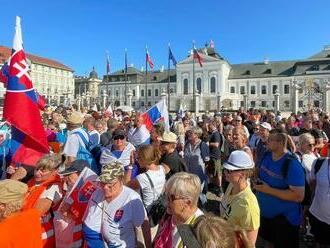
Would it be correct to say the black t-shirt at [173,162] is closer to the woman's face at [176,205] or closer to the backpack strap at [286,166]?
the backpack strap at [286,166]

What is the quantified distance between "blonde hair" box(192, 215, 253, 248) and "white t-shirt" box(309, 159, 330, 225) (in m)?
2.16

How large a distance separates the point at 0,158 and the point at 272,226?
135 inches

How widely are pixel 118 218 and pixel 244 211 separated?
0.93 meters

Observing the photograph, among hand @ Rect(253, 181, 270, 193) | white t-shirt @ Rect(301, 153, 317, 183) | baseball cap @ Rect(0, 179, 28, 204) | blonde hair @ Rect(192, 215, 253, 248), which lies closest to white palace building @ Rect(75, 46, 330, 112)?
white t-shirt @ Rect(301, 153, 317, 183)

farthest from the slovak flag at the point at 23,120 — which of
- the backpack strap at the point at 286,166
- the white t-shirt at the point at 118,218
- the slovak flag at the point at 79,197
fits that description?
the backpack strap at the point at 286,166

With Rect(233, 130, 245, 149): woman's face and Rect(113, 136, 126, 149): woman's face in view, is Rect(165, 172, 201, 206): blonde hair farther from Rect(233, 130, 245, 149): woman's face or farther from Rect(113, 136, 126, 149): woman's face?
Rect(233, 130, 245, 149): woman's face

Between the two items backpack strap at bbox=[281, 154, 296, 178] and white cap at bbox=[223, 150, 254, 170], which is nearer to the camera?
white cap at bbox=[223, 150, 254, 170]

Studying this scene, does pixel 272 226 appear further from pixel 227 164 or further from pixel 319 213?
pixel 227 164

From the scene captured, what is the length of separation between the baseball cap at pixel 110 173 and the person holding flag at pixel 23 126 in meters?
1.54

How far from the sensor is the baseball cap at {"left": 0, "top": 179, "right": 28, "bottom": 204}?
2.36 meters

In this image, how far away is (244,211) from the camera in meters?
2.67

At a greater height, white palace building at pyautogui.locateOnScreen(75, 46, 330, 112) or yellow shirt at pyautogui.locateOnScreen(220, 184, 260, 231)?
white palace building at pyautogui.locateOnScreen(75, 46, 330, 112)

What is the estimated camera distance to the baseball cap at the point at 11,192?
236 centimetres

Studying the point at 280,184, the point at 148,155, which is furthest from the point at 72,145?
the point at 280,184
